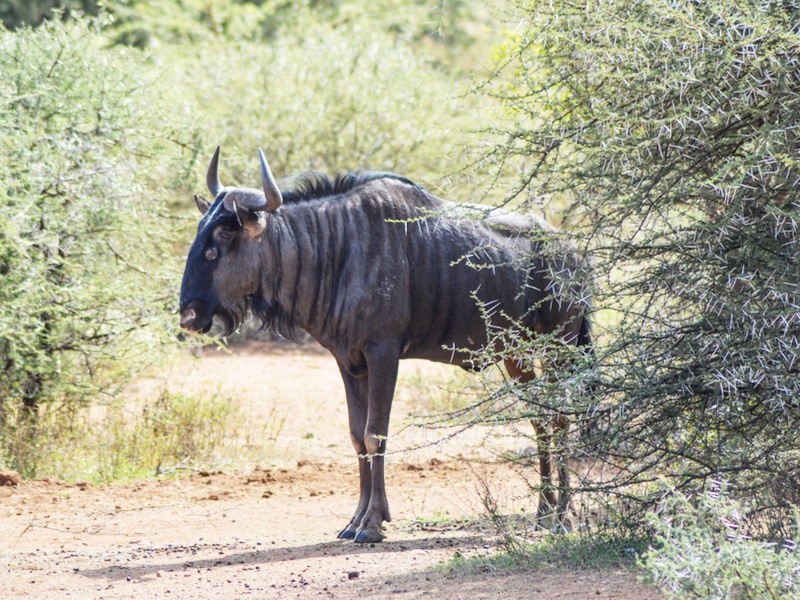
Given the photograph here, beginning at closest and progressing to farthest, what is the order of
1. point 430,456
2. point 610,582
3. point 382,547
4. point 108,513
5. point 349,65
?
point 610,582 < point 382,547 < point 108,513 < point 430,456 < point 349,65

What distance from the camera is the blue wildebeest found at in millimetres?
6969

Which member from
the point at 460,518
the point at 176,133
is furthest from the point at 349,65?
the point at 460,518

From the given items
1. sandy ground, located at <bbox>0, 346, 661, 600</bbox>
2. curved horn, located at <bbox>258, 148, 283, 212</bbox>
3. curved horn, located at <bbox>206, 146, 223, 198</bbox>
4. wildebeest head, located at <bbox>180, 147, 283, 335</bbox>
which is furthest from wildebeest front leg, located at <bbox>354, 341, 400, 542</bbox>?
curved horn, located at <bbox>206, 146, 223, 198</bbox>

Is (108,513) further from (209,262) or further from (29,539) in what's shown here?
(209,262)

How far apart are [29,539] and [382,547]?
2.35 meters

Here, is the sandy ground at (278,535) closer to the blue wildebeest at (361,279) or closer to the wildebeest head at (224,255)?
the blue wildebeest at (361,279)

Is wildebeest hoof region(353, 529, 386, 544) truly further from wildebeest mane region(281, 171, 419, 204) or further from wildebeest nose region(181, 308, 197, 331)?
wildebeest mane region(281, 171, 419, 204)

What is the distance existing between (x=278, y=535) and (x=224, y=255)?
74.7 inches

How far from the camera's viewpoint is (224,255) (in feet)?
23.0

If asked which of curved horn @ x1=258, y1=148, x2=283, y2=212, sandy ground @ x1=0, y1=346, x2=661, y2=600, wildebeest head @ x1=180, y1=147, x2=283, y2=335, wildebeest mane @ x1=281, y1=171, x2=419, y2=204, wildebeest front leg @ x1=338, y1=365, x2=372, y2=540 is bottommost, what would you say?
A: sandy ground @ x1=0, y1=346, x2=661, y2=600

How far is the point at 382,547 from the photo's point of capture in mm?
6711

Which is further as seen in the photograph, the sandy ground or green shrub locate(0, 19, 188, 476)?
green shrub locate(0, 19, 188, 476)

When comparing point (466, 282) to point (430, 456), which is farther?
point (430, 456)

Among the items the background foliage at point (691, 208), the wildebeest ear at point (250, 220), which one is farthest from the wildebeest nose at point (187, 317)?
the background foliage at point (691, 208)
